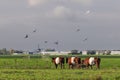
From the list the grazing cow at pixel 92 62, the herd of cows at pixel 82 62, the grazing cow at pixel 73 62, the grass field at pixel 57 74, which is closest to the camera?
the grass field at pixel 57 74

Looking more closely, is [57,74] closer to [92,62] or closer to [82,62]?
[92,62]

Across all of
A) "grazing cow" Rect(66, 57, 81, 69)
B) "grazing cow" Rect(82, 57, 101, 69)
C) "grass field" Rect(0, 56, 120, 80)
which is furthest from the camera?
"grazing cow" Rect(66, 57, 81, 69)

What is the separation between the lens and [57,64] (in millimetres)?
62719

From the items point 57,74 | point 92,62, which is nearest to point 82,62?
point 92,62

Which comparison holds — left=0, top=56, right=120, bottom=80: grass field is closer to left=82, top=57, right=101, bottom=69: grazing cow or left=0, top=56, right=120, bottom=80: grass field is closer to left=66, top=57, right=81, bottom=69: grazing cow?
left=82, top=57, right=101, bottom=69: grazing cow

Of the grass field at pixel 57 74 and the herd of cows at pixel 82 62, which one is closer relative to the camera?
the grass field at pixel 57 74

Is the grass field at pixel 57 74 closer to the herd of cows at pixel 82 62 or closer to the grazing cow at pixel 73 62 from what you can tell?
the herd of cows at pixel 82 62

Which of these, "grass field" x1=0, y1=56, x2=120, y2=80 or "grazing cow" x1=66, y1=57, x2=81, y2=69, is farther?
"grazing cow" x1=66, y1=57, x2=81, y2=69

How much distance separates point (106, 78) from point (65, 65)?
102 ft

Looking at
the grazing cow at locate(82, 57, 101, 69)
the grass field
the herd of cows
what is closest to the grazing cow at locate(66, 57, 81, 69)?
the herd of cows

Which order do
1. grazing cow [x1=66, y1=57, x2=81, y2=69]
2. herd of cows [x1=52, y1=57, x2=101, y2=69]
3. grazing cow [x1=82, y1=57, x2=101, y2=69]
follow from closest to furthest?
herd of cows [x1=52, y1=57, x2=101, y2=69] → grazing cow [x1=82, y1=57, x2=101, y2=69] → grazing cow [x1=66, y1=57, x2=81, y2=69]

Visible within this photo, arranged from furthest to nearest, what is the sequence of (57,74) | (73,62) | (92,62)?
(73,62)
(92,62)
(57,74)

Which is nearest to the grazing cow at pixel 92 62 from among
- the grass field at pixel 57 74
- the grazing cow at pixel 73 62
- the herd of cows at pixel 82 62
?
the herd of cows at pixel 82 62

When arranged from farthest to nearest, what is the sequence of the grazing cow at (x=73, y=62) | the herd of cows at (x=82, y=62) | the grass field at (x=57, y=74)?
the grazing cow at (x=73, y=62)
the herd of cows at (x=82, y=62)
the grass field at (x=57, y=74)
